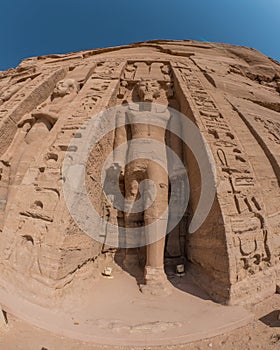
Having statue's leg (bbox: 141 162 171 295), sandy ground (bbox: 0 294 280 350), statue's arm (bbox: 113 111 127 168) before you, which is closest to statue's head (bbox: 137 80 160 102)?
statue's arm (bbox: 113 111 127 168)

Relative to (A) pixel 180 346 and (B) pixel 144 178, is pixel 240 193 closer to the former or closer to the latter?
(B) pixel 144 178

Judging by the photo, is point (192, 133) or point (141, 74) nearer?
point (192, 133)

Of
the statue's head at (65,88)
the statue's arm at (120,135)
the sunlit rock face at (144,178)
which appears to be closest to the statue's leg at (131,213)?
the sunlit rock face at (144,178)

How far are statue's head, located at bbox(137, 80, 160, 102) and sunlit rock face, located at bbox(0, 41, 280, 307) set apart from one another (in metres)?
0.02

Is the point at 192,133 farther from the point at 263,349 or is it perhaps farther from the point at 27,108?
the point at 27,108

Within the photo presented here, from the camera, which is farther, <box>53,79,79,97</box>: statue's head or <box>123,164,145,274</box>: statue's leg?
<box>53,79,79,97</box>: statue's head

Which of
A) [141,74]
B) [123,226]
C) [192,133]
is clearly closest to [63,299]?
[123,226]

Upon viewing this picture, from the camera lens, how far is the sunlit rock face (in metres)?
3.15

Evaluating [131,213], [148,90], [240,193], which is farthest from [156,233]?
[148,90]

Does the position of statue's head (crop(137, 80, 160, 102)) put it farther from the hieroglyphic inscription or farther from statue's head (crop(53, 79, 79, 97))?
statue's head (crop(53, 79, 79, 97))

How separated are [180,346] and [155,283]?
106cm

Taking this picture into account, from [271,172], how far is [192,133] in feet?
5.46

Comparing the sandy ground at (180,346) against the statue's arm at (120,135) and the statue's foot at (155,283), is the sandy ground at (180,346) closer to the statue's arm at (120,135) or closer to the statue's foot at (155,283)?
the statue's foot at (155,283)

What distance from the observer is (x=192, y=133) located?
4336mm
